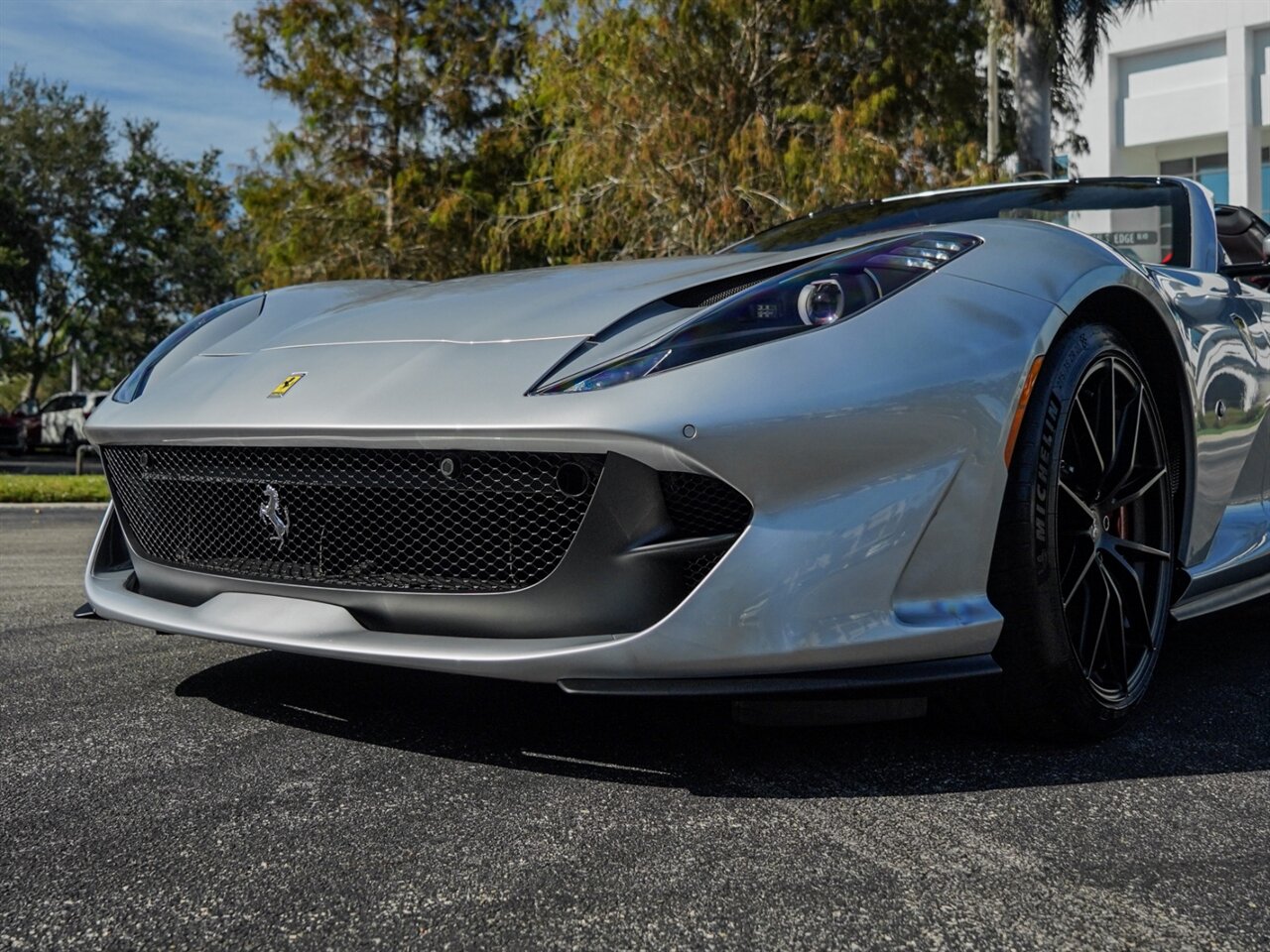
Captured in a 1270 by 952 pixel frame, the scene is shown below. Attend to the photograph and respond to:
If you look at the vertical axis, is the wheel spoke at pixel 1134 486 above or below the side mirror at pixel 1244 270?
below

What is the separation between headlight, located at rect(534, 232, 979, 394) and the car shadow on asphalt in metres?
0.58

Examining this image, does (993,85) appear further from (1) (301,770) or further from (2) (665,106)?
(1) (301,770)

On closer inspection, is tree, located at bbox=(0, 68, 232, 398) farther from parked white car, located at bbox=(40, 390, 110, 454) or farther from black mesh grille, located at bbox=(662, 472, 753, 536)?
black mesh grille, located at bbox=(662, 472, 753, 536)

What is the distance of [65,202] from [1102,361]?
3435 cm

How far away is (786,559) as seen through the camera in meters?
2.16

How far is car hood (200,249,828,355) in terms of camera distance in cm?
261

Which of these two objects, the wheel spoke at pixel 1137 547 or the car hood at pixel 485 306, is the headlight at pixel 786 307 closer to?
the car hood at pixel 485 306

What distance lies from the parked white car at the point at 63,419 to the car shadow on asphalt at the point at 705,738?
2982 centimetres

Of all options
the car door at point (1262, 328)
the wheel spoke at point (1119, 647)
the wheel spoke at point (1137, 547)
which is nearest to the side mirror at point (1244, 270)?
the car door at point (1262, 328)

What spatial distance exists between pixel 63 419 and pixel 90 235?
526cm

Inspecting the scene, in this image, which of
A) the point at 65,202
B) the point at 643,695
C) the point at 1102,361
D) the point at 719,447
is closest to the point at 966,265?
the point at 1102,361

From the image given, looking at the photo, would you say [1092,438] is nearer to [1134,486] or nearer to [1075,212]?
[1134,486]

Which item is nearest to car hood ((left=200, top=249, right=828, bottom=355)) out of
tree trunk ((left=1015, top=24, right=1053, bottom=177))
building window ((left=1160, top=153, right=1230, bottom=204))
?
tree trunk ((left=1015, top=24, right=1053, bottom=177))

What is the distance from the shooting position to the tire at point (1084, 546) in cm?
240
